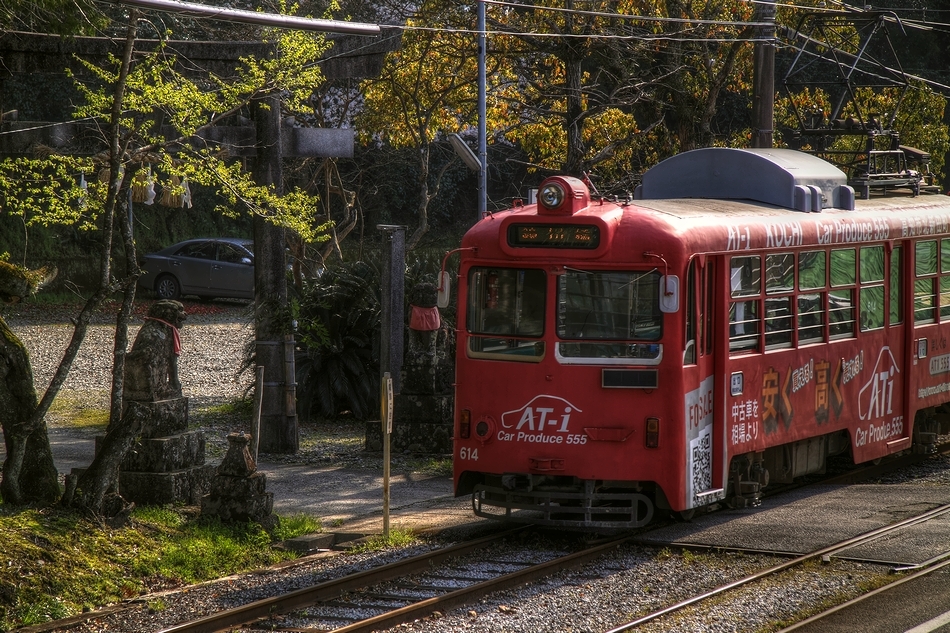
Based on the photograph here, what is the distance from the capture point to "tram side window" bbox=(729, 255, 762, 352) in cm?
1012

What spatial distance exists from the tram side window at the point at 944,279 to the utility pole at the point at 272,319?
7.69m

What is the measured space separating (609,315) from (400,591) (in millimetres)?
2705

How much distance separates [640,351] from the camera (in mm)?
9352

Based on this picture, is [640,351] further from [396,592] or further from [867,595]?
[396,592]

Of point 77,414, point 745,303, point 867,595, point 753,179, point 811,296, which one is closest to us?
point 867,595

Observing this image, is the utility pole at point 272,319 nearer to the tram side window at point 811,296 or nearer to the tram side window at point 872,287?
the tram side window at point 811,296

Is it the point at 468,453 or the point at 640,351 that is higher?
the point at 640,351

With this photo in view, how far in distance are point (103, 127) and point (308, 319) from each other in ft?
14.2

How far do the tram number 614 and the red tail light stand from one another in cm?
145

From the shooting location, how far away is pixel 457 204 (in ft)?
126

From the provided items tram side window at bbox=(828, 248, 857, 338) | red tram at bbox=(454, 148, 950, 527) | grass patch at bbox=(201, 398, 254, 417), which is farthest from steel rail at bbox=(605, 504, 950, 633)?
grass patch at bbox=(201, 398, 254, 417)

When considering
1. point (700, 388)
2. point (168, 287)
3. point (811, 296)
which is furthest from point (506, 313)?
point (168, 287)

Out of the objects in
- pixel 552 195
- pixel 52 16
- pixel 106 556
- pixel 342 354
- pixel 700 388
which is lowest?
pixel 106 556

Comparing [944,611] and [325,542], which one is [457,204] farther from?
[944,611]
